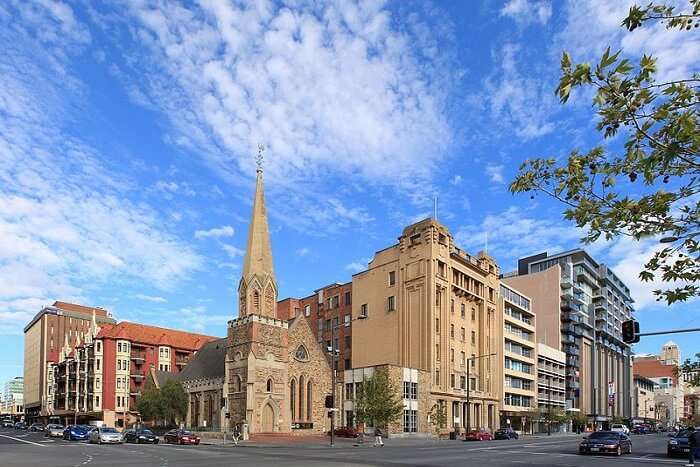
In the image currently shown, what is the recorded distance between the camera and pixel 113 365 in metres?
110

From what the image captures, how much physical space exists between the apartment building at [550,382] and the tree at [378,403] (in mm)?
49072

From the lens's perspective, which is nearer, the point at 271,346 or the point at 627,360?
the point at 271,346

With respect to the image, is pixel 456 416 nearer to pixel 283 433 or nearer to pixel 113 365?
pixel 283 433

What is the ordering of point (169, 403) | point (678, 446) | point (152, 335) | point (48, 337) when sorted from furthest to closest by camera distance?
1. point (48, 337)
2. point (152, 335)
3. point (169, 403)
4. point (678, 446)

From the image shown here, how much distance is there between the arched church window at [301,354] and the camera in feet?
250

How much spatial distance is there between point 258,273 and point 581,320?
80.2 metres

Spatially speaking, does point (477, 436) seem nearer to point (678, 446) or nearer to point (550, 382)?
point (678, 446)

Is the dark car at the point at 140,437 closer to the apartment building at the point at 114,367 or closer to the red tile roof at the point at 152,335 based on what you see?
the apartment building at the point at 114,367

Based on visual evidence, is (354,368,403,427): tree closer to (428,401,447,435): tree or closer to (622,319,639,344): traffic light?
(428,401,447,435): tree

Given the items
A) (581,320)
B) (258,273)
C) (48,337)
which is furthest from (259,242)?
(48,337)

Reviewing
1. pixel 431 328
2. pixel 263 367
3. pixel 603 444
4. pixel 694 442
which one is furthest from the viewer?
pixel 431 328

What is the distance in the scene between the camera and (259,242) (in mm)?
76938

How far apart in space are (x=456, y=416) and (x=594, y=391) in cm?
6655

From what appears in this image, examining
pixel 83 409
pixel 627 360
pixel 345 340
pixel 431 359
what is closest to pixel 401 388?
pixel 431 359
